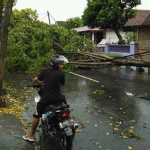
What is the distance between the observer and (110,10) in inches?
1316

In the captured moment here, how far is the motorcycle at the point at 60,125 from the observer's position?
220 inches

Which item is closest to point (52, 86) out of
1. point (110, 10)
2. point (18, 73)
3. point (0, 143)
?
point (0, 143)

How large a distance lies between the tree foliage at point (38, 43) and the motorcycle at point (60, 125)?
25.5ft

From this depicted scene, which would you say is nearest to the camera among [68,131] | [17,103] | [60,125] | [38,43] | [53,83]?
[68,131]

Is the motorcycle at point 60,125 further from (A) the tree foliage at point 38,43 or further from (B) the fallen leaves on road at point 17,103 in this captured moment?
(A) the tree foliage at point 38,43

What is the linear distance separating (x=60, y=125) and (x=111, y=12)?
28.7 m

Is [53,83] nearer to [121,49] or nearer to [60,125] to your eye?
[60,125]

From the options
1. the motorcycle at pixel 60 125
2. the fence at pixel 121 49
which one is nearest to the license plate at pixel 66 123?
the motorcycle at pixel 60 125

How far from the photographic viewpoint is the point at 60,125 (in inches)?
222

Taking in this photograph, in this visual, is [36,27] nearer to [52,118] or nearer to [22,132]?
[22,132]

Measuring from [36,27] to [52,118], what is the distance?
10470 mm

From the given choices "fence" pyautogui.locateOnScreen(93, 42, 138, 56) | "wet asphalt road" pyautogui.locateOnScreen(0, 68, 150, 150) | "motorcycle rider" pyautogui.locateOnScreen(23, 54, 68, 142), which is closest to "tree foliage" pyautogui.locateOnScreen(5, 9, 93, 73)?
"wet asphalt road" pyautogui.locateOnScreen(0, 68, 150, 150)

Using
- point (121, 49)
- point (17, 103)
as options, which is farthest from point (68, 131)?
point (121, 49)

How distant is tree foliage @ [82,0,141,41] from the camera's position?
33156 mm
